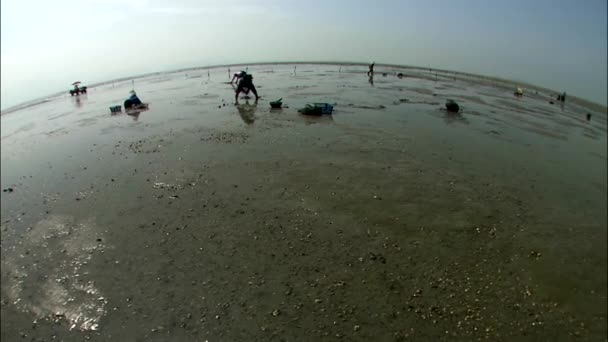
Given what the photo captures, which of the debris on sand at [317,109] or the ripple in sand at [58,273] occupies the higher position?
the debris on sand at [317,109]

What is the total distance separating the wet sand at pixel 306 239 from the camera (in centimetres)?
799

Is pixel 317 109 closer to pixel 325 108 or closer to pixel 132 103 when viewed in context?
pixel 325 108

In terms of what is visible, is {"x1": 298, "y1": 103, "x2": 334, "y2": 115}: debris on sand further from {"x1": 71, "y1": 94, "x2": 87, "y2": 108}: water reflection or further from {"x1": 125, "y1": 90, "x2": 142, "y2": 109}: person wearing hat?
{"x1": 71, "y1": 94, "x2": 87, "y2": 108}: water reflection

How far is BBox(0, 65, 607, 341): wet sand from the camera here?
26.2 ft

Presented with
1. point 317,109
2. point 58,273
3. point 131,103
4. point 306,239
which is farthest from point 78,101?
point 306,239

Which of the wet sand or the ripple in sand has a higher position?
the wet sand

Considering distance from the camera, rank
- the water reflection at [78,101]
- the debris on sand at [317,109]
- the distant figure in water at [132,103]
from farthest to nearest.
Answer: the water reflection at [78,101] → the distant figure in water at [132,103] → the debris on sand at [317,109]

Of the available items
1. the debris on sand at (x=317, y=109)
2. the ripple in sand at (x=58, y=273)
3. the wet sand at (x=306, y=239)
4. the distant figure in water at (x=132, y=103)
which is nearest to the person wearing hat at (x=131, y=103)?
the distant figure in water at (x=132, y=103)

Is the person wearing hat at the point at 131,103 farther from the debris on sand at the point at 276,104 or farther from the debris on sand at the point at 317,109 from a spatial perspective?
the debris on sand at the point at 317,109

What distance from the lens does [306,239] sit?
1088 centimetres

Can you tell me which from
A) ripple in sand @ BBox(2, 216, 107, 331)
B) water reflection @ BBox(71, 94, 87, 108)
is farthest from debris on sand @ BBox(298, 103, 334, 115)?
water reflection @ BBox(71, 94, 87, 108)

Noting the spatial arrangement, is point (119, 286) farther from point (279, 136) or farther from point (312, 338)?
point (279, 136)

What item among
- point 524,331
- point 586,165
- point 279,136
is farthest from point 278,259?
point 586,165

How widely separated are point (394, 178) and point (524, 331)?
334 inches
